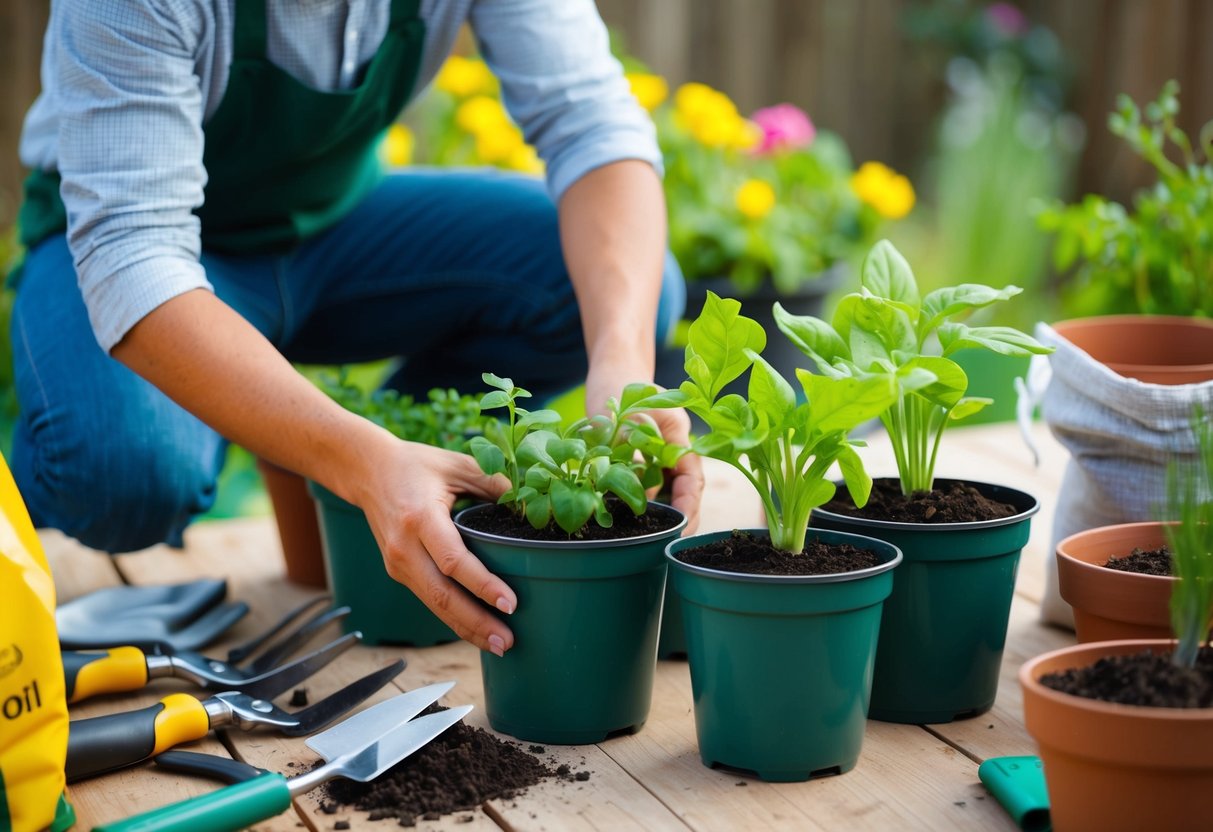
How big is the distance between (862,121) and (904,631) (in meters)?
3.79

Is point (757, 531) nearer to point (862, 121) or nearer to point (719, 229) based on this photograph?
point (719, 229)

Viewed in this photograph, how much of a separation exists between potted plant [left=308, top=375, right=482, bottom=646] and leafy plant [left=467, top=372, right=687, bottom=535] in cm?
30

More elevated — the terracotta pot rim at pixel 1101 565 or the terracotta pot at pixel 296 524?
the terracotta pot rim at pixel 1101 565

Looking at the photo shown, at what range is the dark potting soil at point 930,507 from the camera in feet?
4.29

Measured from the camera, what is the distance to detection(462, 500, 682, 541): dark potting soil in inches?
49.5

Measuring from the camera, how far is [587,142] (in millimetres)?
1763

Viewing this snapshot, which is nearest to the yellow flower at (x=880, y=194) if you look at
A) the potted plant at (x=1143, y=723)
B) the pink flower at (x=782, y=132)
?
the pink flower at (x=782, y=132)

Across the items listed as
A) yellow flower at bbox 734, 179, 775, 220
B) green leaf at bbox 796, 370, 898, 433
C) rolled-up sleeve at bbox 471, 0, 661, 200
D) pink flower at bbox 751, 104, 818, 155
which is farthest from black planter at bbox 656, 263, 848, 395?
green leaf at bbox 796, 370, 898, 433

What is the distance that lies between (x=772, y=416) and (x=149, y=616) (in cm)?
92

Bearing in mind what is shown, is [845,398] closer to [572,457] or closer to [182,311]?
[572,457]

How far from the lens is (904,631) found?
1299mm

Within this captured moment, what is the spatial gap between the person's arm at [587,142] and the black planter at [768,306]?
34.7 inches

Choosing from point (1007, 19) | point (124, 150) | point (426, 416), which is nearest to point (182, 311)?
point (124, 150)

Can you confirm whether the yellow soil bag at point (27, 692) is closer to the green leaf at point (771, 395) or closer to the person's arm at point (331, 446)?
the person's arm at point (331, 446)
